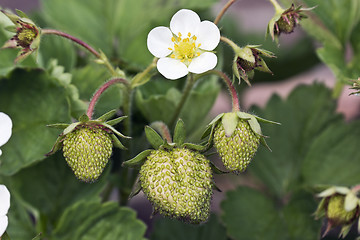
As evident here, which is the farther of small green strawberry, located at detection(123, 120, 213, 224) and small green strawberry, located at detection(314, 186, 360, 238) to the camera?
small green strawberry, located at detection(314, 186, 360, 238)

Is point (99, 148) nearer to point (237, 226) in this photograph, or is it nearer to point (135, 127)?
point (135, 127)

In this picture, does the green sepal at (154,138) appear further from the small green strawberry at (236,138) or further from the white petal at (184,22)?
the white petal at (184,22)

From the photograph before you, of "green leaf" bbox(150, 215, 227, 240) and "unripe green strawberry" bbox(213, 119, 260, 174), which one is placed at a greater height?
"unripe green strawberry" bbox(213, 119, 260, 174)

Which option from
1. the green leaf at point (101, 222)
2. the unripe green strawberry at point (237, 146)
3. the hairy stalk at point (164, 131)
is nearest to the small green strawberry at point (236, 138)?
the unripe green strawberry at point (237, 146)

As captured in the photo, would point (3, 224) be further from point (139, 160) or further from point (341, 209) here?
point (341, 209)

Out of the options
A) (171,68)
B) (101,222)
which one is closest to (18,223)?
(101,222)

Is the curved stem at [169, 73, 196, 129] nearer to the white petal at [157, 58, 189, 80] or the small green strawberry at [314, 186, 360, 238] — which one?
the white petal at [157, 58, 189, 80]

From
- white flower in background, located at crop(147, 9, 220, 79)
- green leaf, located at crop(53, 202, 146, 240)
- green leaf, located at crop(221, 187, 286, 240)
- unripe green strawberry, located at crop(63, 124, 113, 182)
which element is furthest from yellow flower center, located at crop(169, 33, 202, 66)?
green leaf, located at crop(221, 187, 286, 240)
